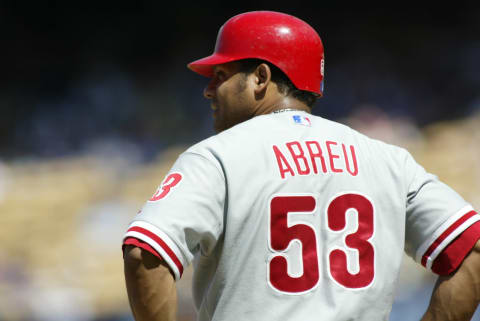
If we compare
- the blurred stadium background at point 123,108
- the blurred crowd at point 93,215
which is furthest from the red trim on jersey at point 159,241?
the blurred stadium background at point 123,108

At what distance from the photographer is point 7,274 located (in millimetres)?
5266

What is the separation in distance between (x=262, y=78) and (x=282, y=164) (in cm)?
27

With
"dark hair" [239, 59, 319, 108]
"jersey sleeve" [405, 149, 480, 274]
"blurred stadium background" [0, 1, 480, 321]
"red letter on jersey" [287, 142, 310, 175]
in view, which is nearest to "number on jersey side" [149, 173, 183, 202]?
"red letter on jersey" [287, 142, 310, 175]

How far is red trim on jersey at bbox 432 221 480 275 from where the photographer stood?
1.54 meters

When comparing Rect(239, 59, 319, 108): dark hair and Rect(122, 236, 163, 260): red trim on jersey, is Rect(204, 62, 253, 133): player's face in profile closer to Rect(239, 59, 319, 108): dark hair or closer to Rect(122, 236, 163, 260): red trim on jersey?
Rect(239, 59, 319, 108): dark hair

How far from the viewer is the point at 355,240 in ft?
4.91

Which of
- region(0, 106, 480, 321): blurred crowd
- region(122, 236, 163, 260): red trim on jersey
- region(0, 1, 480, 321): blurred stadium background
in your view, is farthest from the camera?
region(0, 1, 480, 321): blurred stadium background

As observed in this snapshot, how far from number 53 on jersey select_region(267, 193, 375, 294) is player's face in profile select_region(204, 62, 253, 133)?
11.5 inches

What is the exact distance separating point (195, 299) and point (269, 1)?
4804 millimetres

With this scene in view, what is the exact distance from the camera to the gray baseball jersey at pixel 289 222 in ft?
4.56

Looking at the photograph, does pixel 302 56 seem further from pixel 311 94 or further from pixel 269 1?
pixel 269 1

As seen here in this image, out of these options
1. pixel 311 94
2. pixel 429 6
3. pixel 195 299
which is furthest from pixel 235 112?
pixel 429 6

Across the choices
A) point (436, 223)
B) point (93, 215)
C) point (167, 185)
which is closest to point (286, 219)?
point (167, 185)

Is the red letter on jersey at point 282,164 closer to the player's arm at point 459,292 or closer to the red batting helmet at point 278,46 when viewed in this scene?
the red batting helmet at point 278,46
